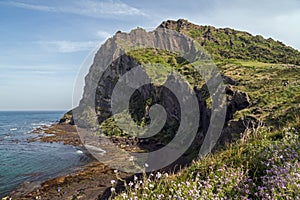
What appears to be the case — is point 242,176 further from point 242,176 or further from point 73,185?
point 73,185

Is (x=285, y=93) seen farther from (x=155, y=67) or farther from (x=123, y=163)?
(x=155, y=67)

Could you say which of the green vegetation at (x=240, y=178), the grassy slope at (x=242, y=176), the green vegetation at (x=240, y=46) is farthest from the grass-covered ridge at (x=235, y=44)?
the green vegetation at (x=240, y=178)

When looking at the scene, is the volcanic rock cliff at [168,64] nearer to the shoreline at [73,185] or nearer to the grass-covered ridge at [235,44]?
the grass-covered ridge at [235,44]

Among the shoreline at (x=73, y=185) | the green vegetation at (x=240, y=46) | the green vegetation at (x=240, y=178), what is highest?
the green vegetation at (x=240, y=46)

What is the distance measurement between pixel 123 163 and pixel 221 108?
17.5 m

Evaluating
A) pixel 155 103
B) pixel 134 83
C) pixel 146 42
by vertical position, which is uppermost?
pixel 146 42

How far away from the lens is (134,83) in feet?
300

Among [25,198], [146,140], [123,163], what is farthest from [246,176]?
[146,140]

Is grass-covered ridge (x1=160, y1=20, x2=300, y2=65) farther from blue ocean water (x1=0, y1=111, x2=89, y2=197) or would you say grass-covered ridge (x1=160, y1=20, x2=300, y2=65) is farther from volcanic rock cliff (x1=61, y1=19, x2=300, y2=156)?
blue ocean water (x1=0, y1=111, x2=89, y2=197)

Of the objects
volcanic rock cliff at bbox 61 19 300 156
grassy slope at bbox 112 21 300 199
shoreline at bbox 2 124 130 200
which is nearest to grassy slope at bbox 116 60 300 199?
grassy slope at bbox 112 21 300 199

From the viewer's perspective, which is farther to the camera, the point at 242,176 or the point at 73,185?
the point at 73,185

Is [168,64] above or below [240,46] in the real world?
below

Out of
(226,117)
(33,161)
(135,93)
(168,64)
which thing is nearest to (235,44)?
(168,64)

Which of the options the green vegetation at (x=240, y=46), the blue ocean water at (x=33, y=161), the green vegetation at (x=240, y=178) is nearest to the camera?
the green vegetation at (x=240, y=178)
